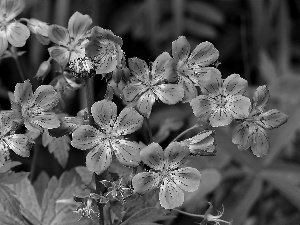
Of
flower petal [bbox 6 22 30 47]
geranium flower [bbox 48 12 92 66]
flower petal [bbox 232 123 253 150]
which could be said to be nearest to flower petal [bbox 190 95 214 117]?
flower petal [bbox 232 123 253 150]

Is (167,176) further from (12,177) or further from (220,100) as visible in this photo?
(12,177)

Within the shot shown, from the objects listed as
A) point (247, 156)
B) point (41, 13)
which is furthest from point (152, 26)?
point (247, 156)

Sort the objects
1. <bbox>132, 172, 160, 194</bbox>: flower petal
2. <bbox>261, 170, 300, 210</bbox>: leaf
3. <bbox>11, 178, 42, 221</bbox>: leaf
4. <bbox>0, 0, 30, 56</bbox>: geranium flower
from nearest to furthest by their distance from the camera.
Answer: <bbox>132, 172, 160, 194</bbox>: flower petal
<bbox>0, 0, 30, 56</bbox>: geranium flower
<bbox>11, 178, 42, 221</bbox>: leaf
<bbox>261, 170, 300, 210</bbox>: leaf

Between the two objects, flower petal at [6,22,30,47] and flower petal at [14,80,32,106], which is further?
flower petal at [6,22,30,47]

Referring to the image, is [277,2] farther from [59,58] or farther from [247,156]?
[59,58]

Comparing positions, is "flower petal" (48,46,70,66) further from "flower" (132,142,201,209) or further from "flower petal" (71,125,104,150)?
"flower" (132,142,201,209)
